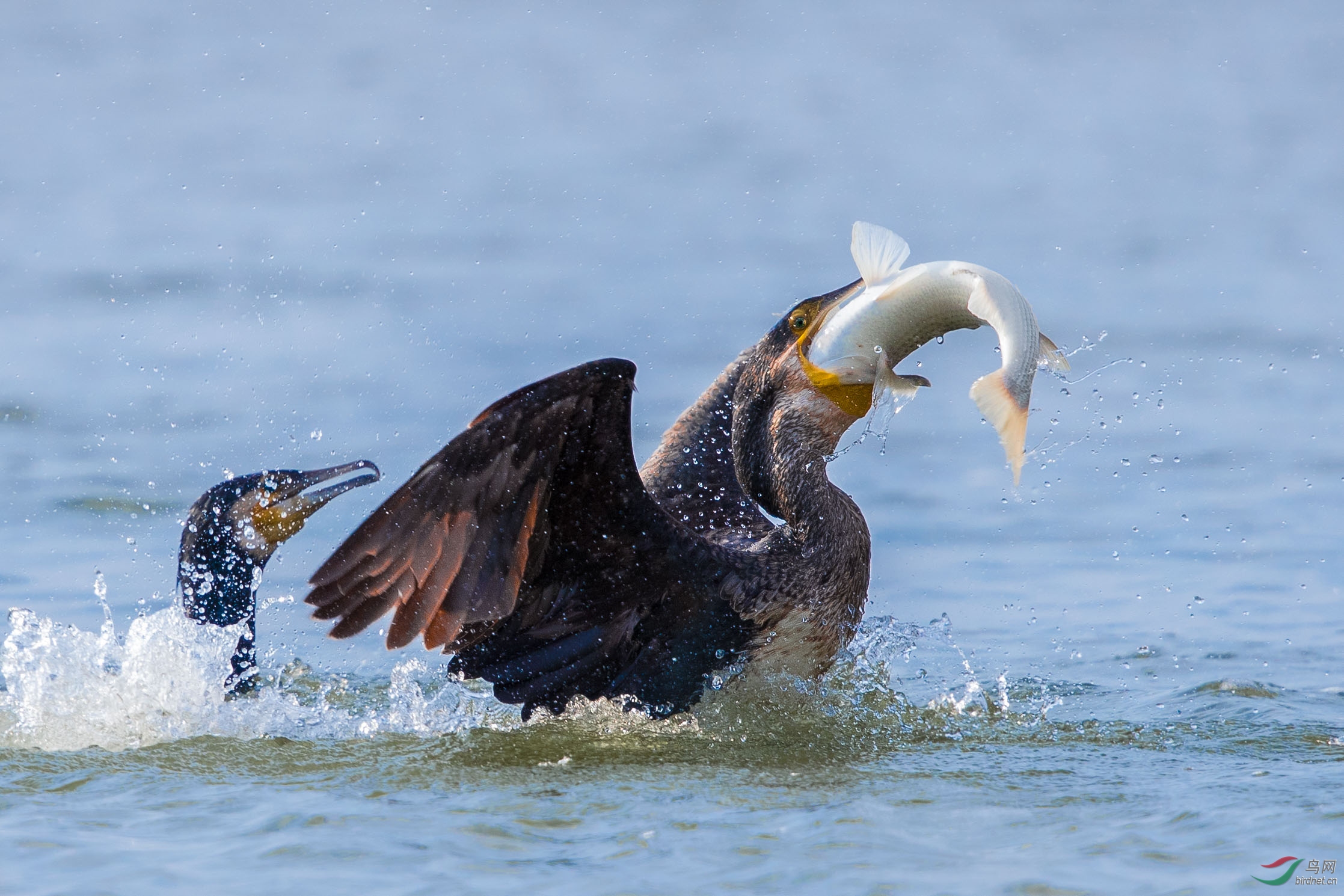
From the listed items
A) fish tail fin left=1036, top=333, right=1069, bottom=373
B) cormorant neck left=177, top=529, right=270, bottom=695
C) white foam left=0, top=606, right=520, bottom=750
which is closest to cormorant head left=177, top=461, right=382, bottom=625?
cormorant neck left=177, top=529, right=270, bottom=695

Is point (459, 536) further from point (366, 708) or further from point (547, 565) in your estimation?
point (366, 708)

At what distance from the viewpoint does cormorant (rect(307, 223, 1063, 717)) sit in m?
4.53

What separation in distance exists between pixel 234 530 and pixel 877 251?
2355 mm

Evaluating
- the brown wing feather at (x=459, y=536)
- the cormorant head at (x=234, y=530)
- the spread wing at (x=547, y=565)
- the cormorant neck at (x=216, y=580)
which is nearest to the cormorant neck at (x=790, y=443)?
the spread wing at (x=547, y=565)

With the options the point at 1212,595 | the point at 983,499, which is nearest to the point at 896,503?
the point at 983,499

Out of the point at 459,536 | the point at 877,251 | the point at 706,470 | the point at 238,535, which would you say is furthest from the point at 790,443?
the point at 238,535

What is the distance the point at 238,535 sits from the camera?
5.66 m

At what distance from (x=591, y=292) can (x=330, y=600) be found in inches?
231

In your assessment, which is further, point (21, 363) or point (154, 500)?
point (21, 363)

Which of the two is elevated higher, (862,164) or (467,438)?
(862,164)

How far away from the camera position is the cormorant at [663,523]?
4.53 m

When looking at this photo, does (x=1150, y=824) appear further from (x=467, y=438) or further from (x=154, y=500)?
(x=154, y=500)

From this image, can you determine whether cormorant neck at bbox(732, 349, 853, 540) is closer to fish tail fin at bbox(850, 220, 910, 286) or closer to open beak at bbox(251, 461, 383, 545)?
fish tail fin at bbox(850, 220, 910, 286)

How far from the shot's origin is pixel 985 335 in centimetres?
975
